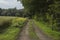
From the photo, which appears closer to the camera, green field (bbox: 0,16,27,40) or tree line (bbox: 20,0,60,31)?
green field (bbox: 0,16,27,40)

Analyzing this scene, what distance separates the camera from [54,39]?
18172 mm

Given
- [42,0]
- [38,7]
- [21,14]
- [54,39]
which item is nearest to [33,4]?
[38,7]

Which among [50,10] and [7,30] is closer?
[7,30]

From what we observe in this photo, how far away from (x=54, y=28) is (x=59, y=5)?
4.37 metres

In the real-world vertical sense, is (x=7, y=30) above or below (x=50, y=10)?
below

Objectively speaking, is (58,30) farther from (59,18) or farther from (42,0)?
(42,0)

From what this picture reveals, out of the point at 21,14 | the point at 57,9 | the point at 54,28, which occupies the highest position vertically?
the point at 57,9

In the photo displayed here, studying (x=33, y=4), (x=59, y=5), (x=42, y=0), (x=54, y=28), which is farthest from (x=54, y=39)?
(x=33, y=4)

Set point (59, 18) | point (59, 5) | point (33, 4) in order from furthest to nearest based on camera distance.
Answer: point (33, 4), point (59, 18), point (59, 5)

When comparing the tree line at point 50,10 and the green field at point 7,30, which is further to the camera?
the tree line at point 50,10

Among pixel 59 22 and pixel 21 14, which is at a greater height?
pixel 59 22

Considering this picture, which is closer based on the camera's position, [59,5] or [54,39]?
[54,39]

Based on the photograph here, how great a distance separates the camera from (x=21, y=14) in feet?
429

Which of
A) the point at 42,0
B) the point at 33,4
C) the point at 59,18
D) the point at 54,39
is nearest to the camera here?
the point at 54,39
